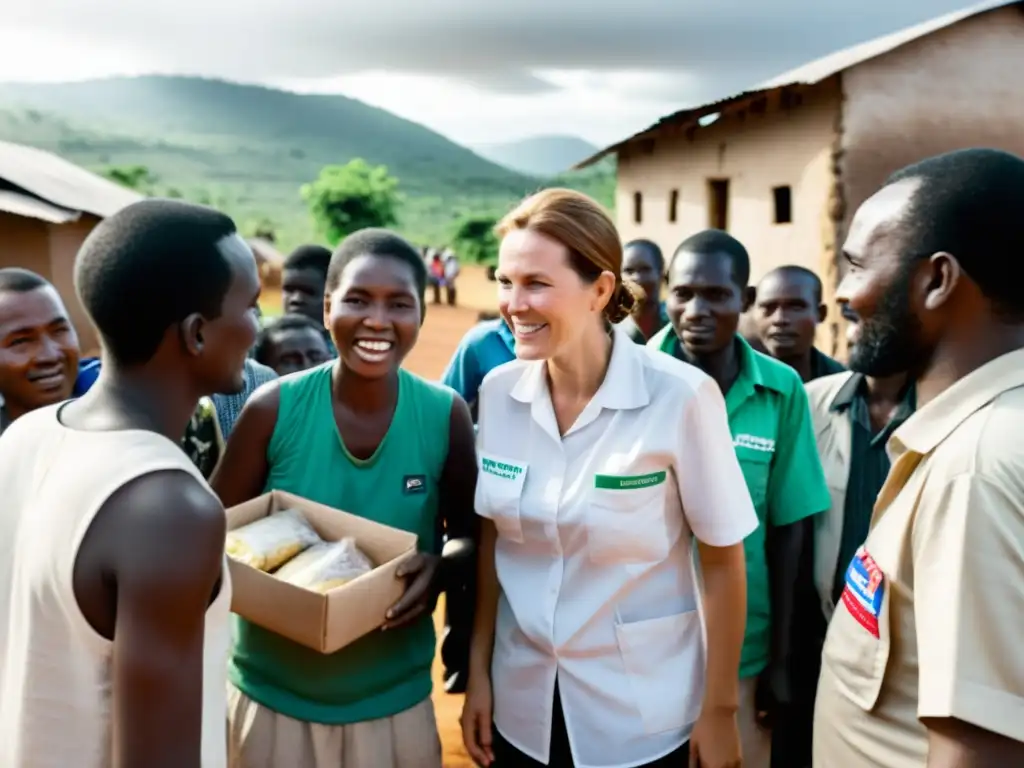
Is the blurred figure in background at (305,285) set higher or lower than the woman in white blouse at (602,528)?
higher

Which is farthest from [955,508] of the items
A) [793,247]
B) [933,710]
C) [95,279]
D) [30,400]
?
[793,247]

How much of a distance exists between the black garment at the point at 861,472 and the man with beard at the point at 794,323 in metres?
1.04

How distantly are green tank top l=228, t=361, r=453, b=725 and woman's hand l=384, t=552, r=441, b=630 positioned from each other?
15 centimetres

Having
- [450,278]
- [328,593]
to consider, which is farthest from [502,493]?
[450,278]

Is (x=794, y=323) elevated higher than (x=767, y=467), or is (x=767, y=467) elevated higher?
(x=794, y=323)

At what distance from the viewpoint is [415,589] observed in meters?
1.98

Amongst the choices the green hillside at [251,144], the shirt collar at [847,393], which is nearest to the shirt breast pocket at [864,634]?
the shirt collar at [847,393]

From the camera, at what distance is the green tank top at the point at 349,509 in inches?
80.3

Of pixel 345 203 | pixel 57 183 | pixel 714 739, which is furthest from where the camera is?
pixel 345 203

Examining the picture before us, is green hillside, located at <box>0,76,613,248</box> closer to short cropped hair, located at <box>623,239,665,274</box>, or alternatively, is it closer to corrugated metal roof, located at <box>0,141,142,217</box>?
corrugated metal roof, located at <box>0,141,142,217</box>

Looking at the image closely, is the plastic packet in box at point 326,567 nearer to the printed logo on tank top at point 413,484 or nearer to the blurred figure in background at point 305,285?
the printed logo on tank top at point 413,484

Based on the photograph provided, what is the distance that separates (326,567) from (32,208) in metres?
9.08

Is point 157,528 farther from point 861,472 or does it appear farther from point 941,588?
point 861,472

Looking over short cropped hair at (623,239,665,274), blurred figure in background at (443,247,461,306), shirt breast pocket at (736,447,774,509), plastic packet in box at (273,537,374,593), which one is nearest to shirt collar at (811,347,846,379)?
shirt breast pocket at (736,447,774,509)
